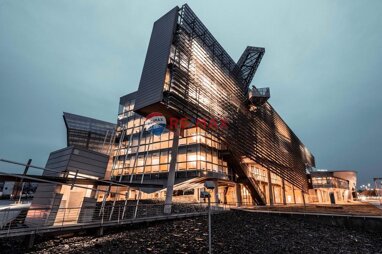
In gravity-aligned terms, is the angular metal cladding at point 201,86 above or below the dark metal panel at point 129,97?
below

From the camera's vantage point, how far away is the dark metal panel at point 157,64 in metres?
21.5

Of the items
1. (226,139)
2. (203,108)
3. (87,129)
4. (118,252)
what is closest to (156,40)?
(203,108)

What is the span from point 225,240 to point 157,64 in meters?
18.7

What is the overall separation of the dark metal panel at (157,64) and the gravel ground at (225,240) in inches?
475

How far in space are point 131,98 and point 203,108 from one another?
24.3 metres

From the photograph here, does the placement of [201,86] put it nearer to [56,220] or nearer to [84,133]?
[56,220]

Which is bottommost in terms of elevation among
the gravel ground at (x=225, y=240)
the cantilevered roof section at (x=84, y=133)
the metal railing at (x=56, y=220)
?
the gravel ground at (x=225, y=240)

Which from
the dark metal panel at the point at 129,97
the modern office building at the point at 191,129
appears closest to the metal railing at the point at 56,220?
the modern office building at the point at 191,129

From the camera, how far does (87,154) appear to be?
57.8 ft

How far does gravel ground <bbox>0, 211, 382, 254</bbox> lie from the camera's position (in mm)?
10984

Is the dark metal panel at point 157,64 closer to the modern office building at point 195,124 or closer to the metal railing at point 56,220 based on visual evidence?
the modern office building at point 195,124

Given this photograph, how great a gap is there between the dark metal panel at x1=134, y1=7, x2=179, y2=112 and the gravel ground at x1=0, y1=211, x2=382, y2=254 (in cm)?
1207

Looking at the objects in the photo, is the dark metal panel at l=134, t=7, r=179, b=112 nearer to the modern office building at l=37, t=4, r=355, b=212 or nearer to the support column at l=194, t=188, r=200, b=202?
the modern office building at l=37, t=4, r=355, b=212

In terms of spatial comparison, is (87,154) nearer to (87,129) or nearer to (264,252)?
(264,252)
